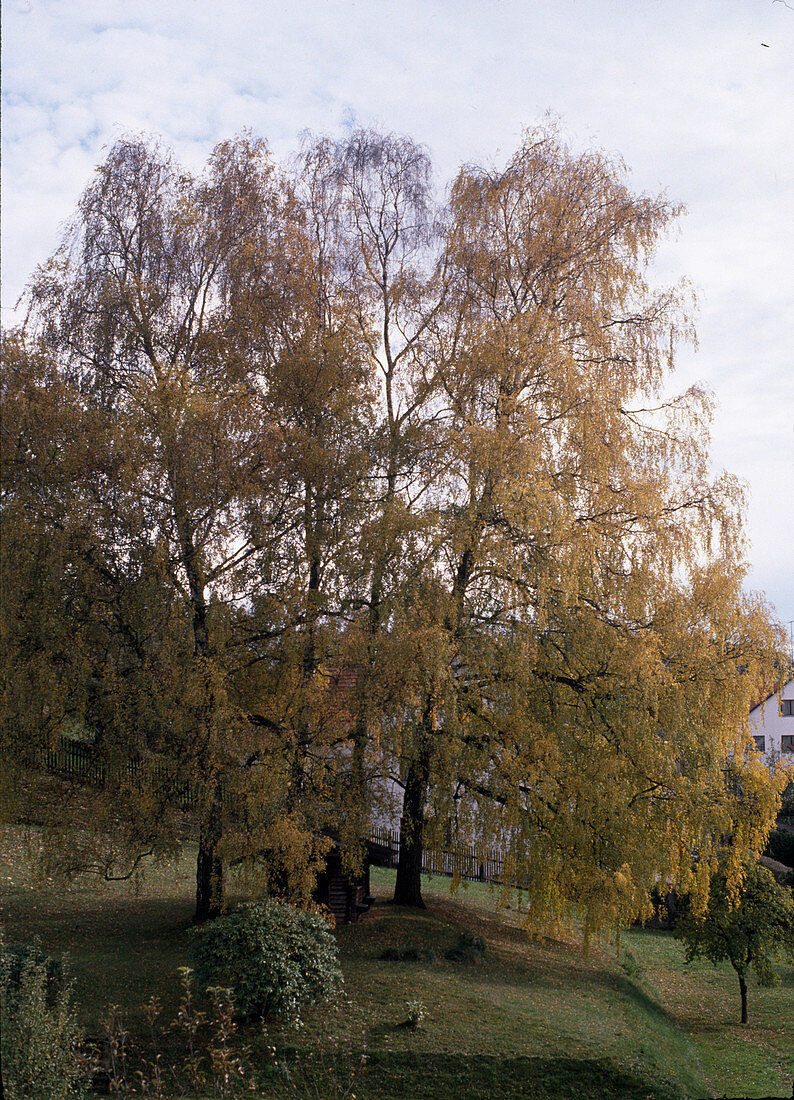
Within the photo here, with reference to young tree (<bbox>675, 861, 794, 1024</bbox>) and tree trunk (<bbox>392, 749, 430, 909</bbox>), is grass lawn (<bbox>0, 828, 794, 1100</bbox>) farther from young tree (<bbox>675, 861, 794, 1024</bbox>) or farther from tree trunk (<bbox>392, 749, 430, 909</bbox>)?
young tree (<bbox>675, 861, 794, 1024</bbox>)

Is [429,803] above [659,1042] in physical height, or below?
above

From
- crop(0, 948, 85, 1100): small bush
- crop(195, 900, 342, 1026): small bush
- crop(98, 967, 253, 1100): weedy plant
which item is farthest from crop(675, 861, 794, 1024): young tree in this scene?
crop(0, 948, 85, 1100): small bush

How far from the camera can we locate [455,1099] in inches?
333

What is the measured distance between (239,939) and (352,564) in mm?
4797

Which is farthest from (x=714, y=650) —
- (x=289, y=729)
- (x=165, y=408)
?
(x=165, y=408)

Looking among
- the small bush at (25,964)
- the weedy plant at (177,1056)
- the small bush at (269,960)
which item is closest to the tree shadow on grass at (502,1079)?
the small bush at (269,960)

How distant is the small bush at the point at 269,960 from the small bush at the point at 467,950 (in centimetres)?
352

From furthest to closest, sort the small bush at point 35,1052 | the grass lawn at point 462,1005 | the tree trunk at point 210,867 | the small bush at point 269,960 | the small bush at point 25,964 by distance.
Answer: the tree trunk at point 210,867, the small bush at point 269,960, the grass lawn at point 462,1005, the small bush at point 25,964, the small bush at point 35,1052

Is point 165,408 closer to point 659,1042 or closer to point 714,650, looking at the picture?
point 714,650

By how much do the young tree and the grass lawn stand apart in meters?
1.07

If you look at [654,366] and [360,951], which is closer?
[360,951]

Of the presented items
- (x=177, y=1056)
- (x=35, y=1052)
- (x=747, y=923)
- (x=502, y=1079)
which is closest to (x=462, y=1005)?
(x=502, y=1079)

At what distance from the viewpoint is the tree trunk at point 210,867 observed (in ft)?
34.9

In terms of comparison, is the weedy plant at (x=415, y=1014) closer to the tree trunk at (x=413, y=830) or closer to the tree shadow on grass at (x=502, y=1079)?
the tree shadow on grass at (x=502, y=1079)
